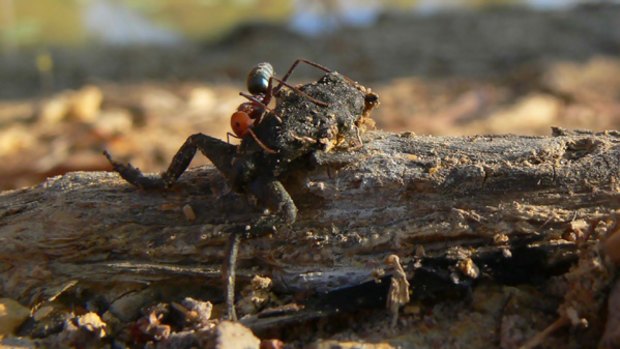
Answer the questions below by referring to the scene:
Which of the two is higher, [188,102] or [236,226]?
[188,102]

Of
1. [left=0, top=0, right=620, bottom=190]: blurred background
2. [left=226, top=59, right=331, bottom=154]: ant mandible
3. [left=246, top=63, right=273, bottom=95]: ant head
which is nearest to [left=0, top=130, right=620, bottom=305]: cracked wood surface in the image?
[left=226, top=59, right=331, bottom=154]: ant mandible

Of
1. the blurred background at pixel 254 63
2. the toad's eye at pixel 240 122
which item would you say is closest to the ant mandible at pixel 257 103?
the toad's eye at pixel 240 122

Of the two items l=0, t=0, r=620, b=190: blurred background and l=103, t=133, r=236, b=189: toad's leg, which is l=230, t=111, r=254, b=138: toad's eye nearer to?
l=103, t=133, r=236, b=189: toad's leg

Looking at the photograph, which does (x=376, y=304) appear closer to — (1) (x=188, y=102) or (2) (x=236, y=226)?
(2) (x=236, y=226)

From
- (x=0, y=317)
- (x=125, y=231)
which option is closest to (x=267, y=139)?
(x=125, y=231)

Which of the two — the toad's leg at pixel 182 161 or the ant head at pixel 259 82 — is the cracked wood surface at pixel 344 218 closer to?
the toad's leg at pixel 182 161

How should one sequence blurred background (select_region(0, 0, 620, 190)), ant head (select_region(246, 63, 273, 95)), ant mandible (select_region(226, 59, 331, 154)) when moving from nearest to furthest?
ant mandible (select_region(226, 59, 331, 154))
ant head (select_region(246, 63, 273, 95))
blurred background (select_region(0, 0, 620, 190))

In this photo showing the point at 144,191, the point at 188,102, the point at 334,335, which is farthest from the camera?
the point at 188,102
